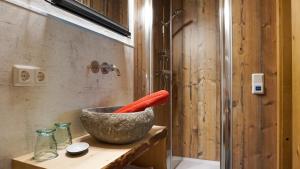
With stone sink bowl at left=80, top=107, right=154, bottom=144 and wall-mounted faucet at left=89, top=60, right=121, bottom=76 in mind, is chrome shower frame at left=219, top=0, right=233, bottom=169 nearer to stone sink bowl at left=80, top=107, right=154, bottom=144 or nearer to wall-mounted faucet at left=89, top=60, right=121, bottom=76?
wall-mounted faucet at left=89, top=60, right=121, bottom=76

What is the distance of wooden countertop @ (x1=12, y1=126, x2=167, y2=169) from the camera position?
0.61 m

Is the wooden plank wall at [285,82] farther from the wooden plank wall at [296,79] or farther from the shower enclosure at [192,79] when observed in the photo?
the shower enclosure at [192,79]

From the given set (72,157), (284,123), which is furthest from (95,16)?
(284,123)

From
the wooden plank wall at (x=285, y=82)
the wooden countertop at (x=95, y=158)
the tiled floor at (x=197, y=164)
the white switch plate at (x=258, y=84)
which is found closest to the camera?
the wooden countertop at (x=95, y=158)

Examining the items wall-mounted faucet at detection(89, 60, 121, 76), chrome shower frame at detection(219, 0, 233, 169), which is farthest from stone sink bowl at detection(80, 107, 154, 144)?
chrome shower frame at detection(219, 0, 233, 169)

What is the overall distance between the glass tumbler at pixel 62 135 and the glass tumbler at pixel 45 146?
0.27 ft

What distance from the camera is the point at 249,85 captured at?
1.60 metres

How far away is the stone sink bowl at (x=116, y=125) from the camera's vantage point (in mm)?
771

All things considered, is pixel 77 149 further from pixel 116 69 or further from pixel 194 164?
pixel 194 164

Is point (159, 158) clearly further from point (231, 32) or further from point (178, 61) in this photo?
point (178, 61)

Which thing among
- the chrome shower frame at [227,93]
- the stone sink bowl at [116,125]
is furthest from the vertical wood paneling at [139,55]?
the stone sink bowl at [116,125]

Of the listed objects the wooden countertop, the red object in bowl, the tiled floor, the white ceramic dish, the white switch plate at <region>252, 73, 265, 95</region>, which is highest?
the white switch plate at <region>252, 73, 265, 95</region>

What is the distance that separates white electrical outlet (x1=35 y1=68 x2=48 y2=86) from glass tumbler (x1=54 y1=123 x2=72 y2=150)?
171mm

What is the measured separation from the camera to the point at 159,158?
42.2 inches
